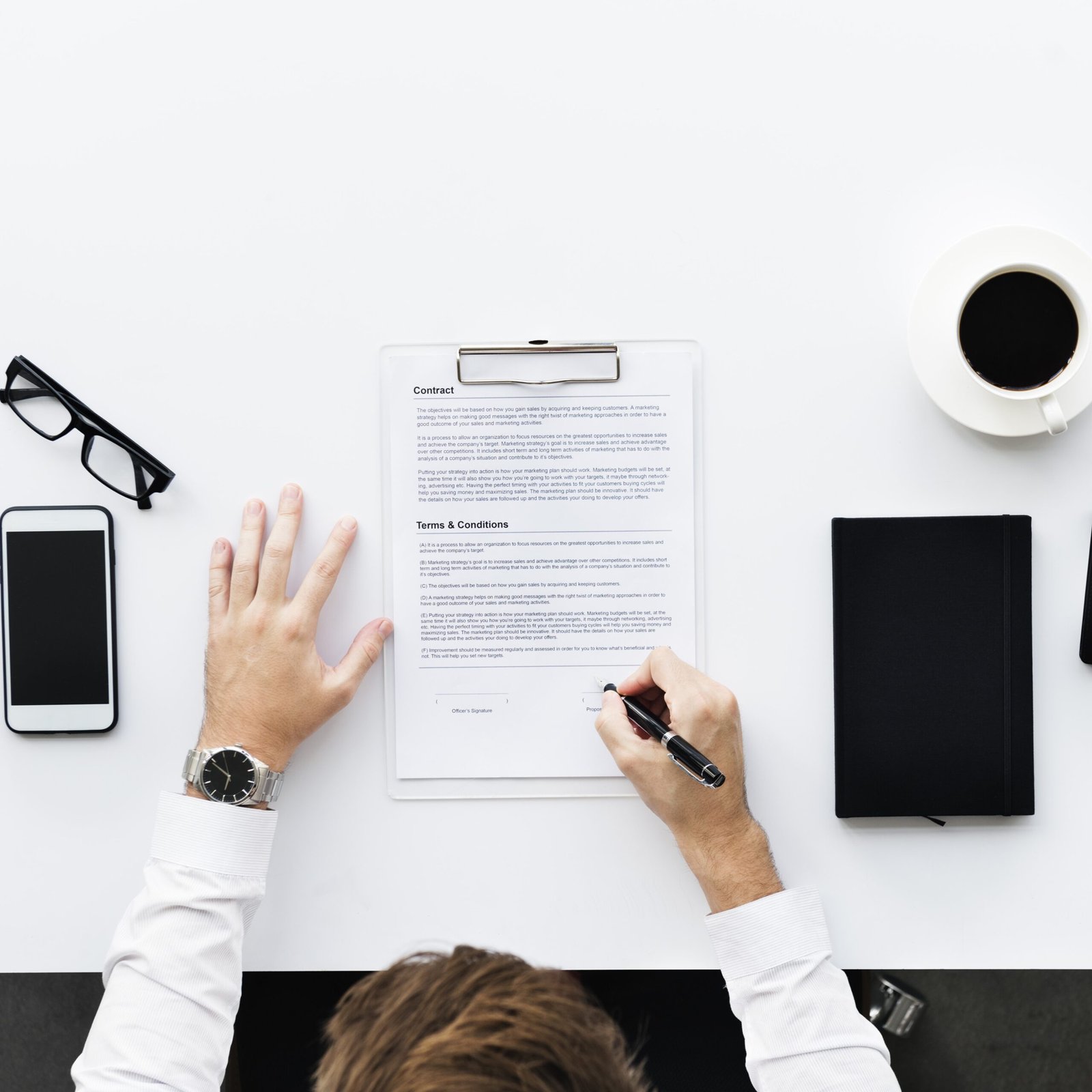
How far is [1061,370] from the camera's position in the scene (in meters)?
0.78

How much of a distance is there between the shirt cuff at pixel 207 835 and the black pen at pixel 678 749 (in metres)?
0.39

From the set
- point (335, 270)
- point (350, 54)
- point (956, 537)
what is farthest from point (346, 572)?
point (956, 537)

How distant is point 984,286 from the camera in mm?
786

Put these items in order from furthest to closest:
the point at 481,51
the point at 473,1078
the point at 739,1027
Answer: the point at 739,1027 < the point at 481,51 < the point at 473,1078

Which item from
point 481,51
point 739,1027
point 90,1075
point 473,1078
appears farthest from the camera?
point 739,1027

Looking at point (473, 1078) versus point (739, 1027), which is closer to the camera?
point (473, 1078)

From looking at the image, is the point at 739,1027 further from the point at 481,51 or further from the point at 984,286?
the point at 481,51

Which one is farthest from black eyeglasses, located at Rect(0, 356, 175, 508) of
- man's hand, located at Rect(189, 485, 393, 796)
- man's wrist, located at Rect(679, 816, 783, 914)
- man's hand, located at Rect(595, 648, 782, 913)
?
man's wrist, located at Rect(679, 816, 783, 914)

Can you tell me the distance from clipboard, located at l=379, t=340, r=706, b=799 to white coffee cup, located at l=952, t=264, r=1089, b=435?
0.85ft

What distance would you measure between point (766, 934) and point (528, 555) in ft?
1.46

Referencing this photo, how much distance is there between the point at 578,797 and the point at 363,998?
0.36m

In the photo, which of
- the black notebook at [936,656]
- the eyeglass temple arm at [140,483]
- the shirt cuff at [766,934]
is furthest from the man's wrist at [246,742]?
the black notebook at [936,656]

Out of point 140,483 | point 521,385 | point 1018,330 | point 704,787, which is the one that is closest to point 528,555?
point 521,385

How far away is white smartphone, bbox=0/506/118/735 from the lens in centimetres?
87
